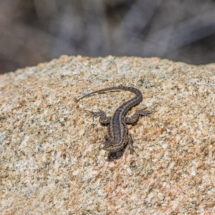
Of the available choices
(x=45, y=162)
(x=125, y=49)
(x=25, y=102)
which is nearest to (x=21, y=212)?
(x=45, y=162)

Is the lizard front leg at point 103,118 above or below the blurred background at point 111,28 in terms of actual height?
below

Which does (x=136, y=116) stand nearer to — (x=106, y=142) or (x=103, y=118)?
(x=103, y=118)

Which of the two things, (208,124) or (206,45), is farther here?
(206,45)

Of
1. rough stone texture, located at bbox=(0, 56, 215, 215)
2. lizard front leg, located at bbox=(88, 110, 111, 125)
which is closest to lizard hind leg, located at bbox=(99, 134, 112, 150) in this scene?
rough stone texture, located at bbox=(0, 56, 215, 215)

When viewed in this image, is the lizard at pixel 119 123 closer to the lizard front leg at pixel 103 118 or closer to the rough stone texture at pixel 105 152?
the lizard front leg at pixel 103 118

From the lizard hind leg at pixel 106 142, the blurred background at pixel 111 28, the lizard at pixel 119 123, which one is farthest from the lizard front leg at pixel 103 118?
the blurred background at pixel 111 28

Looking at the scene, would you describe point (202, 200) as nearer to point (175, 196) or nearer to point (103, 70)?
point (175, 196)
